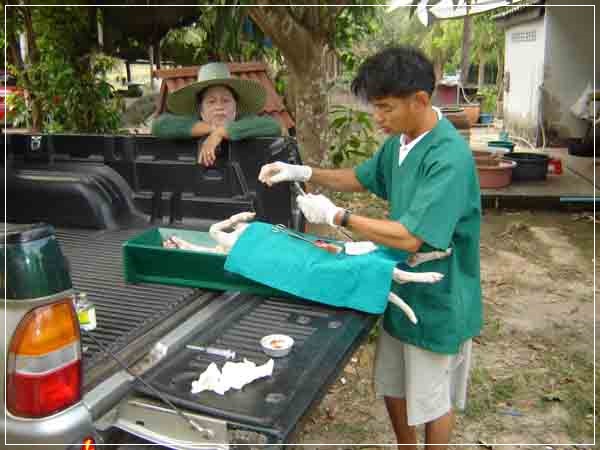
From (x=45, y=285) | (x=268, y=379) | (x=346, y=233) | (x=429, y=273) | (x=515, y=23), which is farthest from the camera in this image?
(x=515, y=23)

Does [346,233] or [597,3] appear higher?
[597,3]

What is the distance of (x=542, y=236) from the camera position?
6164 mm

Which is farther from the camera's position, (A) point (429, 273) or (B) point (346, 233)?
(B) point (346, 233)

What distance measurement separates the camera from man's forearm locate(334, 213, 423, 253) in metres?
2.02

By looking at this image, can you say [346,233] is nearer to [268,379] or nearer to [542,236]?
[542,236]

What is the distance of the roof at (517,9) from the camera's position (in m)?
10.0

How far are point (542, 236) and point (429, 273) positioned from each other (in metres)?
4.58

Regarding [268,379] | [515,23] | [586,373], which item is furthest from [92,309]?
[515,23]

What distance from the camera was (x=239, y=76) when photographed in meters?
5.86

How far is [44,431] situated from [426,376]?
4.60ft

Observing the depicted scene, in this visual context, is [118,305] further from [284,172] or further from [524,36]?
[524,36]

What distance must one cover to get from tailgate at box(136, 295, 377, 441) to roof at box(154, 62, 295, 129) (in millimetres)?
3795

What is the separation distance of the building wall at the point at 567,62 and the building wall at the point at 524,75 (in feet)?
0.50

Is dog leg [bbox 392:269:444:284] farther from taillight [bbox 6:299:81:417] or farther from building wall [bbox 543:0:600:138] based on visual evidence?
building wall [bbox 543:0:600:138]
